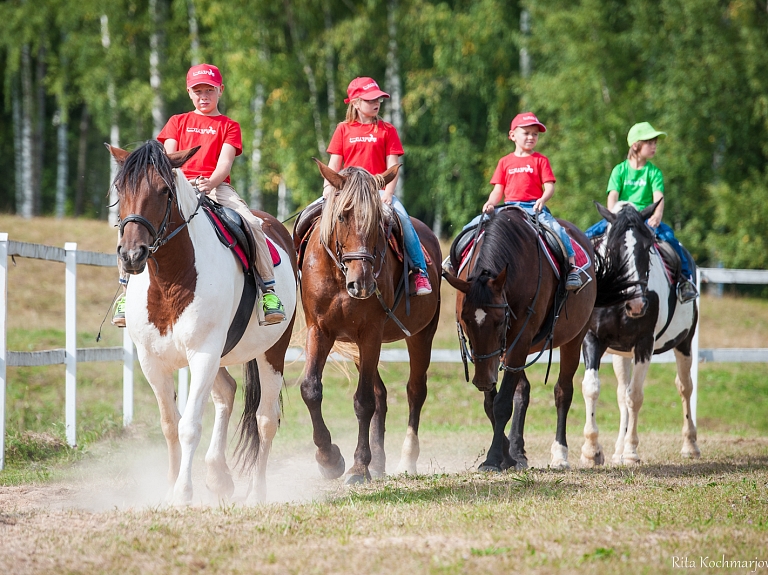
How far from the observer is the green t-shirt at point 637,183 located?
32.6 feet

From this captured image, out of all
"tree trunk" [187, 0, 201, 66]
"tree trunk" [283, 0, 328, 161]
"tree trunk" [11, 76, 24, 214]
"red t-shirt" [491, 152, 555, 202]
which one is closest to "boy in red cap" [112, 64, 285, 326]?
"red t-shirt" [491, 152, 555, 202]

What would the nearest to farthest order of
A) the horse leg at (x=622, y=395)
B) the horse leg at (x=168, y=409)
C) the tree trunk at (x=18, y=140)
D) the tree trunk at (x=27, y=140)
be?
A: the horse leg at (x=168, y=409) < the horse leg at (x=622, y=395) < the tree trunk at (x=27, y=140) < the tree trunk at (x=18, y=140)

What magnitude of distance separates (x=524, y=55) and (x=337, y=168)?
19225 millimetres

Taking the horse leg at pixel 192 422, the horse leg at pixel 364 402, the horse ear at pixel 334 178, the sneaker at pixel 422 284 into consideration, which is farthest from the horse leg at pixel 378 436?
the horse leg at pixel 192 422

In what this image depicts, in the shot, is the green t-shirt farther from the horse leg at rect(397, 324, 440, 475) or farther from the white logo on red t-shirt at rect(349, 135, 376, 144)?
the white logo on red t-shirt at rect(349, 135, 376, 144)

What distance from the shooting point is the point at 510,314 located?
759cm

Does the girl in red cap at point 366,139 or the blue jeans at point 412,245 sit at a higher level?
the girl in red cap at point 366,139

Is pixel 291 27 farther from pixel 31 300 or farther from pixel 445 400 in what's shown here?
pixel 445 400

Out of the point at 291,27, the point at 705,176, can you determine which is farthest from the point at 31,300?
the point at 705,176

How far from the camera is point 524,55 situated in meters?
25.6

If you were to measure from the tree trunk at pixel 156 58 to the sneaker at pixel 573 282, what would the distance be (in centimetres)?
1850

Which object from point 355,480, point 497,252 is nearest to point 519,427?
point 497,252

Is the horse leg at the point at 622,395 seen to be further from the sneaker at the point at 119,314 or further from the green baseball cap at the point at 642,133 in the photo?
the sneaker at the point at 119,314

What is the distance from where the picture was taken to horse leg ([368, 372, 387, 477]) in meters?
7.80
